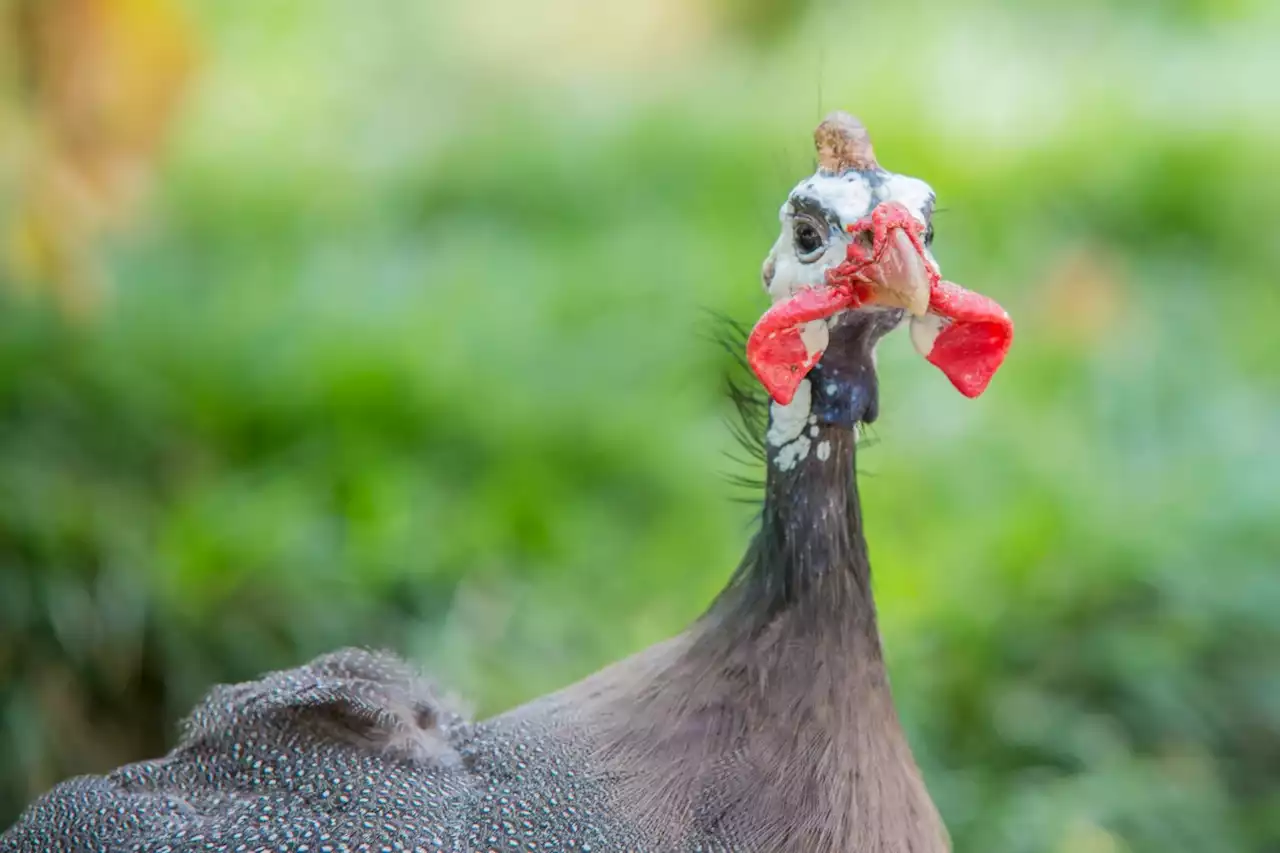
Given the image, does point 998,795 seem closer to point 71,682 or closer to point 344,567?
point 344,567

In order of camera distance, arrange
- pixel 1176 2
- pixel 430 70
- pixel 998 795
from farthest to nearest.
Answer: pixel 1176 2, pixel 430 70, pixel 998 795

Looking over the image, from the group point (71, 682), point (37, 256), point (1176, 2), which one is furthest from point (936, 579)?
point (1176, 2)

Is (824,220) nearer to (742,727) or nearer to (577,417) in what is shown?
(742,727)

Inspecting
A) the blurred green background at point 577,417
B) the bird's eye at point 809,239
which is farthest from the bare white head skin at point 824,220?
the blurred green background at point 577,417

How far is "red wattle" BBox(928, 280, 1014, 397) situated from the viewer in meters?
1.68

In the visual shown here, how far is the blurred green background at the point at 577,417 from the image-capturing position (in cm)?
292

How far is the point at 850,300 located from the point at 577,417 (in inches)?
77.1

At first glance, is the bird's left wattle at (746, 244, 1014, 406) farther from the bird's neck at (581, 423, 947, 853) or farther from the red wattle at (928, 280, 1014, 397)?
the bird's neck at (581, 423, 947, 853)

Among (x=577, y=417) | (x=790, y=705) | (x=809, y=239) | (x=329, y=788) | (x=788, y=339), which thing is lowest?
(x=329, y=788)

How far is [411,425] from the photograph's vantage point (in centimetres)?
345

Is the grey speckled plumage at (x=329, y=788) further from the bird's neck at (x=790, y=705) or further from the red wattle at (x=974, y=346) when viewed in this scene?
the red wattle at (x=974, y=346)

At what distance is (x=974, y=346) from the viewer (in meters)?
1.72

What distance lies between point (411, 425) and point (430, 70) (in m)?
2.49

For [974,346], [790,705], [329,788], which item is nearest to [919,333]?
[974,346]
